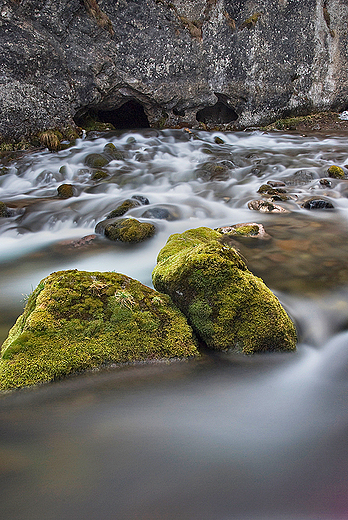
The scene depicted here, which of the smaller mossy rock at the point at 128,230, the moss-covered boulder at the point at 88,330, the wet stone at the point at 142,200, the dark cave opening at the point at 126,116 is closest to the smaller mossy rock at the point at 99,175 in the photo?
the wet stone at the point at 142,200

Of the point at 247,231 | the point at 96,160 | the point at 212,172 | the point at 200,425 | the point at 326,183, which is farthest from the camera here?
the point at 96,160

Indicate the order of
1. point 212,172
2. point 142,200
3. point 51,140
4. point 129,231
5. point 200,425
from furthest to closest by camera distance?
point 51,140 < point 212,172 < point 142,200 < point 129,231 < point 200,425

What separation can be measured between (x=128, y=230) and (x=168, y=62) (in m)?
11.6

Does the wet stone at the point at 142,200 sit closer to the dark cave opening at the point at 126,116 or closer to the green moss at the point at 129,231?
the green moss at the point at 129,231

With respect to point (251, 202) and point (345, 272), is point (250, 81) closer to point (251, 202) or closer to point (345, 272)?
point (251, 202)

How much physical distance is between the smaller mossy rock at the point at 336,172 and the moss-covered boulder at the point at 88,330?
28.3 ft

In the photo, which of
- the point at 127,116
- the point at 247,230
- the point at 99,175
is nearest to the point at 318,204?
the point at 247,230

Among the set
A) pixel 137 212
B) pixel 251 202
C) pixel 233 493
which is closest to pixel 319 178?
pixel 251 202

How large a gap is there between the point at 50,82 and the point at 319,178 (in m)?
9.99

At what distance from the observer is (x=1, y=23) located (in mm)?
11188

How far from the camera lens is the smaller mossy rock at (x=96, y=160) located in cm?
1110

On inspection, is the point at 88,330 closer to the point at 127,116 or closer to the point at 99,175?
the point at 99,175

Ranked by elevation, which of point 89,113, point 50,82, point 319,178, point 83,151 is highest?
point 50,82

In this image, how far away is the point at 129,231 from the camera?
19.1ft
